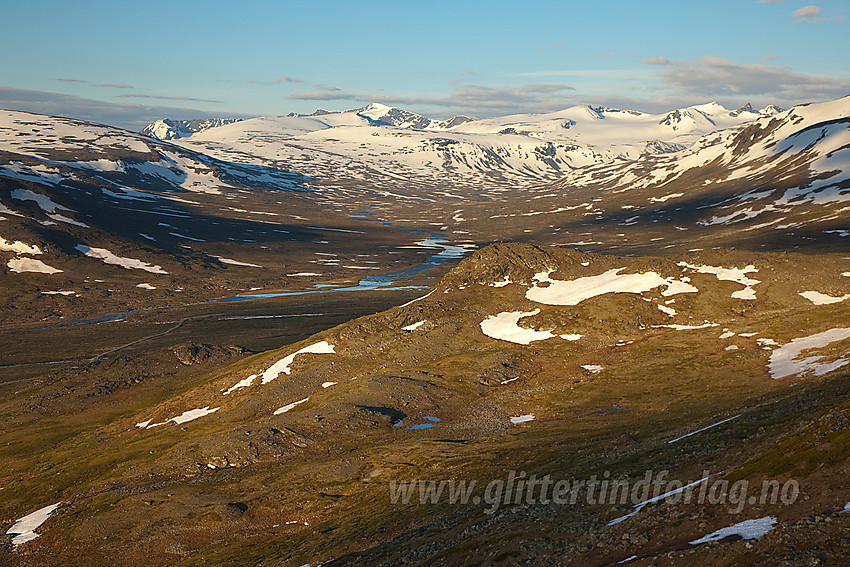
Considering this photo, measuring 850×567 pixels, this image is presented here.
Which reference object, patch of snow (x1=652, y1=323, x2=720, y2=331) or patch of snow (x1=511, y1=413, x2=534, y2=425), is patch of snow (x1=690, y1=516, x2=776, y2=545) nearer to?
patch of snow (x1=511, y1=413, x2=534, y2=425)

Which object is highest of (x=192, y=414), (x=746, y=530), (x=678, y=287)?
(x=746, y=530)

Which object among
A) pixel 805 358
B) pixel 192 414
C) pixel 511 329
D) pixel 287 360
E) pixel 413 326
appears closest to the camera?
pixel 805 358

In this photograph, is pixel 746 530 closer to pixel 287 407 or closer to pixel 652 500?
pixel 652 500

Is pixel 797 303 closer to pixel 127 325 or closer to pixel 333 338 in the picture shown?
pixel 333 338

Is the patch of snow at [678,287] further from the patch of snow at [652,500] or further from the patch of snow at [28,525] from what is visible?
the patch of snow at [28,525]

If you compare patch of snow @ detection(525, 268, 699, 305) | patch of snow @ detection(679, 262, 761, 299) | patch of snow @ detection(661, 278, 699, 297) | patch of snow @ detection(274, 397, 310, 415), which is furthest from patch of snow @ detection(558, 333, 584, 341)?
patch of snow @ detection(274, 397, 310, 415)

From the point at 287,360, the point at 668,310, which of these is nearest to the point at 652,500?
the point at 668,310
